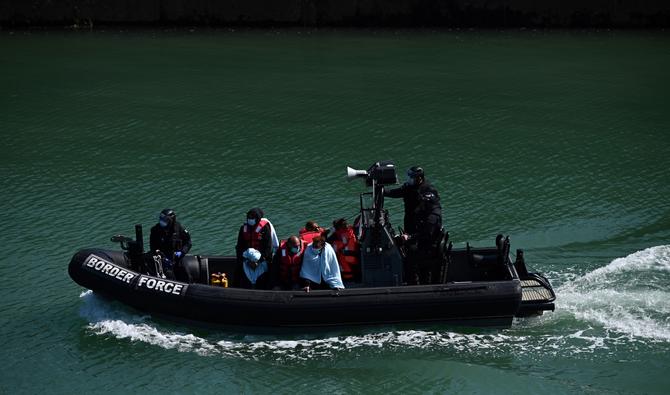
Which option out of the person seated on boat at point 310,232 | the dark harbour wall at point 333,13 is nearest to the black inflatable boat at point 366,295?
the person seated on boat at point 310,232

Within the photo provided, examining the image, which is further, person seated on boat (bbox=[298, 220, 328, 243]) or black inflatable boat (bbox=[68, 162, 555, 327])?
person seated on boat (bbox=[298, 220, 328, 243])

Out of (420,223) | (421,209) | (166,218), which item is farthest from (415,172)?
(166,218)

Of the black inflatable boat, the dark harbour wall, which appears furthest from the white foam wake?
the dark harbour wall

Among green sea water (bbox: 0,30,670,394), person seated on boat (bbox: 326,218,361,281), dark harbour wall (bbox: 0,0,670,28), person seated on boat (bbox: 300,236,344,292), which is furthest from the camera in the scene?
dark harbour wall (bbox: 0,0,670,28)

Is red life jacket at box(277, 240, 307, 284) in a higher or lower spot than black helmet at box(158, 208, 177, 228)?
lower

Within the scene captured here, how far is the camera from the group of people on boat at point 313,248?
409 inches

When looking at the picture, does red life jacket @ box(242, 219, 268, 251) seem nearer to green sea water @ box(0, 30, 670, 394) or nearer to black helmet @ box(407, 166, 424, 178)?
green sea water @ box(0, 30, 670, 394)

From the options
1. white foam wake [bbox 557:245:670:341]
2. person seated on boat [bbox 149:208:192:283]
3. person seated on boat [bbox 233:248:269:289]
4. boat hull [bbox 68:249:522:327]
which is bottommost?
white foam wake [bbox 557:245:670:341]

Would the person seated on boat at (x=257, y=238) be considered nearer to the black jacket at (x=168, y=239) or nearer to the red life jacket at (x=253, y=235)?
the red life jacket at (x=253, y=235)

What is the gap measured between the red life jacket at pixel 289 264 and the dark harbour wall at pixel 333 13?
1935 cm

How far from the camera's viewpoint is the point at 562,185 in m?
15.4

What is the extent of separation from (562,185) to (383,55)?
1055cm

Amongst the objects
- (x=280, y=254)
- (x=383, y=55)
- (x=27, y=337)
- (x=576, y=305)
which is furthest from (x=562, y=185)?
(x=383, y=55)

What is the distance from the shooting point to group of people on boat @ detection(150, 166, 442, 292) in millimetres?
10383
